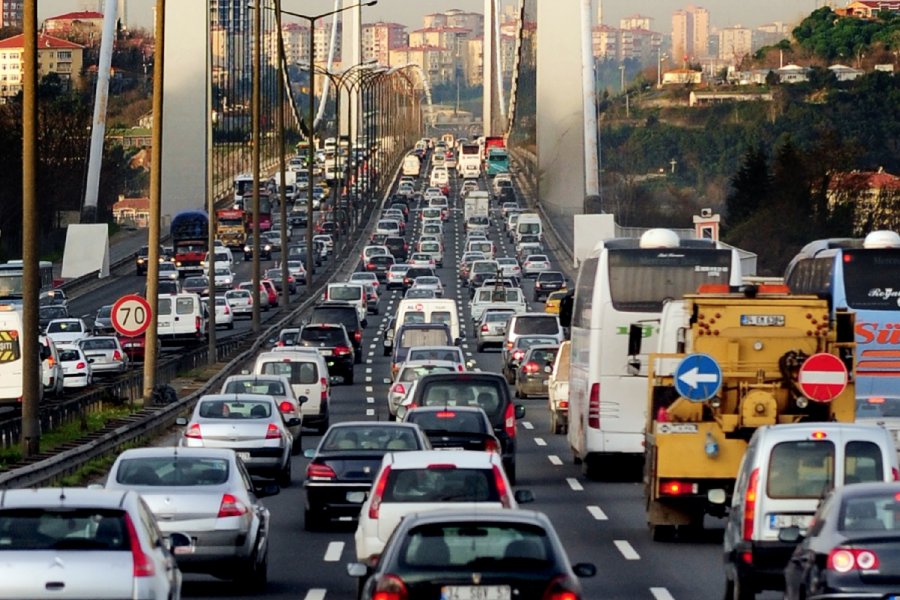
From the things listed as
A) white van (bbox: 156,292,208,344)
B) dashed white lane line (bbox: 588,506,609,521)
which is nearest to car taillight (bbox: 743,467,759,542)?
dashed white lane line (bbox: 588,506,609,521)

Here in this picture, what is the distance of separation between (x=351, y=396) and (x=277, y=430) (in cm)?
2166

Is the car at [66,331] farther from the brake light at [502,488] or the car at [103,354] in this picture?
the brake light at [502,488]

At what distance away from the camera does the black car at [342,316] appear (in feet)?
209

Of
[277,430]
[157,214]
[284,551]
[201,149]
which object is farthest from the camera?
[201,149]

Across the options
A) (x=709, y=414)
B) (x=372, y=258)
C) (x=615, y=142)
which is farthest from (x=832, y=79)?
(x=709, y=414)

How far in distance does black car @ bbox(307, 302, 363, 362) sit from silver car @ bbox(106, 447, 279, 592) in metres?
44.1

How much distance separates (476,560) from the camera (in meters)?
12.3

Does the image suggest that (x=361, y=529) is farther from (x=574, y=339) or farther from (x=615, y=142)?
(x=615, y=142)

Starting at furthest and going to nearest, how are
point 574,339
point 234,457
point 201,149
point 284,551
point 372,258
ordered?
point 201,149, point 372,258, point 574,339, point 284,551, point 234,457

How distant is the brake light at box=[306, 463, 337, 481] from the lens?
23656 mm

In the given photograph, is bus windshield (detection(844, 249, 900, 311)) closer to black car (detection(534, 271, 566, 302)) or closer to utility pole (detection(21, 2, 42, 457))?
utility pole (detection(21, 2, 42, 457))

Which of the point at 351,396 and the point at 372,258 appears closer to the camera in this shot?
the point at 351,396

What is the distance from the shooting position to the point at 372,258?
107 meters

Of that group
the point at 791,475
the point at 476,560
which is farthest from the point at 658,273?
the point at 476,560
